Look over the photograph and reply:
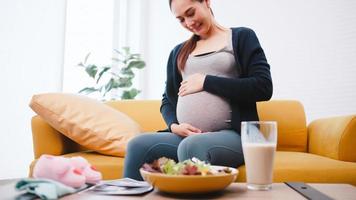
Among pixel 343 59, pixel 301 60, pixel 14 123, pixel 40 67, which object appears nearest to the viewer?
pixel 14 123

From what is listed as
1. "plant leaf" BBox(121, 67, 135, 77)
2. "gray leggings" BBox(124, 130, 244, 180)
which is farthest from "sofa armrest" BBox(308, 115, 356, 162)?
"plant leaf" BBox(121, 67, 135, 77)

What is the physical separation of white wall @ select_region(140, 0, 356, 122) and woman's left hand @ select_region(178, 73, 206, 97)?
1428mm

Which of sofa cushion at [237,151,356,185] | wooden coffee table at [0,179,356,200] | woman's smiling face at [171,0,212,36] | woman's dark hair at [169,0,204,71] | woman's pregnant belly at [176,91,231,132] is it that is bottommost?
sofa cushion at [237,151,356,185]

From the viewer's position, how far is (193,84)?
4.06 ft

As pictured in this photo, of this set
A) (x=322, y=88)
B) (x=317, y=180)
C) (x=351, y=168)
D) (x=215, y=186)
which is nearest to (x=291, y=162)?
(x=317, y=180)

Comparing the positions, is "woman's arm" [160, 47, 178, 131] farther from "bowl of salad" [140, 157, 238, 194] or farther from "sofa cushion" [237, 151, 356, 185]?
"bowl of salad" [140, 157, 238, 194]

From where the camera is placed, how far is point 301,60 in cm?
246

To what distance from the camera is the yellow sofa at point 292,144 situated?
1.20 meters

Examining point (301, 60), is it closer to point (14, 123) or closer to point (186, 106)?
point (186, 106)

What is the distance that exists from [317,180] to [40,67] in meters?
1.71

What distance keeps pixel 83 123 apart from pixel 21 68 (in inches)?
29.5

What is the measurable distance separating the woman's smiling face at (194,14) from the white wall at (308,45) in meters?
1.31

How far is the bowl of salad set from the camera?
67 centimetres

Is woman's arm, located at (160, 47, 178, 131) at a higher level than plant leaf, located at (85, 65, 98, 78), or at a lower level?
lower
